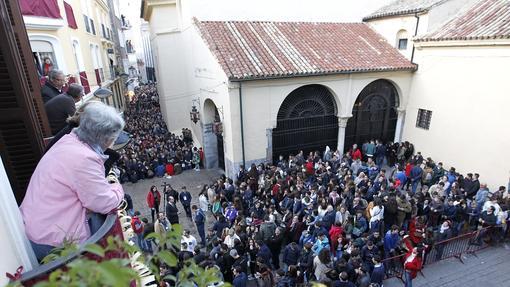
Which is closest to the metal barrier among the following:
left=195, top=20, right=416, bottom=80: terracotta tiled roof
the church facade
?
the church facade

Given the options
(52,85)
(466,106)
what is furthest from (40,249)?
(466,106)

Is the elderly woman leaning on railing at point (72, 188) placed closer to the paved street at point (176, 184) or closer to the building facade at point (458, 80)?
the paved street at point (176, 184)

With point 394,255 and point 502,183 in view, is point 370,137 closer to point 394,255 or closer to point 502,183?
point 502,183

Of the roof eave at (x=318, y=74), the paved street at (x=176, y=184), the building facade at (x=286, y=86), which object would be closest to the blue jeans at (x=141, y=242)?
the paved street at (x=176, y=184)

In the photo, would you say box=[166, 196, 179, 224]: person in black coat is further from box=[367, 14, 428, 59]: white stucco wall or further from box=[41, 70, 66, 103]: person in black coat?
box=[367, 14, 428, 59]: white stucco wall

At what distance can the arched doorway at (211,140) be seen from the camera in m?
16.8

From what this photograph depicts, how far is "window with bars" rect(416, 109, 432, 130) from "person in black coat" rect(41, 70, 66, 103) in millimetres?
16242

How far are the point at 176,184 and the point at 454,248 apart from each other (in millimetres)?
11946

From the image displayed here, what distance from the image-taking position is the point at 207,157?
17.2 meters

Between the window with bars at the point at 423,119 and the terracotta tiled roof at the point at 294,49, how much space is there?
2.40 meters

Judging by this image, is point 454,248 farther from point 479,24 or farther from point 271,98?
point 479,24

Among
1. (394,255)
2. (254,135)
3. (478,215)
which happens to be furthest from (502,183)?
(254,135)

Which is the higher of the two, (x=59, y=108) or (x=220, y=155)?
(x=59, y=108)

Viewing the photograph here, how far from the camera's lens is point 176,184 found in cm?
1552
